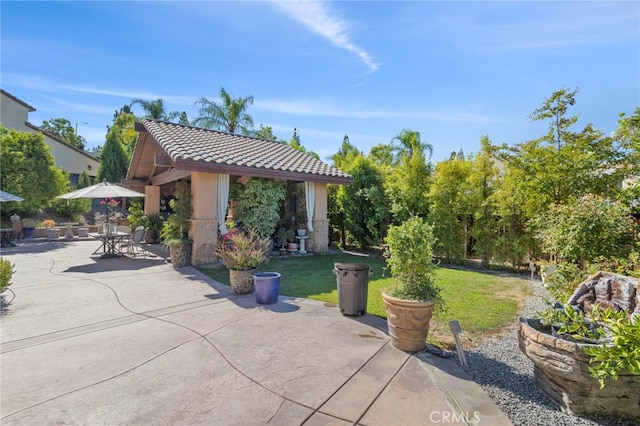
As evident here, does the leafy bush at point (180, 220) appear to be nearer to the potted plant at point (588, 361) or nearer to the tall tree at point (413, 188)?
the tall tree at point (413, 188)

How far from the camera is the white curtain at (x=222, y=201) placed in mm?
9930

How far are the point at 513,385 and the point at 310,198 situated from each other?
959 centimetres

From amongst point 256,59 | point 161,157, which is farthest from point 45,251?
point 256,59

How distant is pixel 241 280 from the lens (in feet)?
21.2

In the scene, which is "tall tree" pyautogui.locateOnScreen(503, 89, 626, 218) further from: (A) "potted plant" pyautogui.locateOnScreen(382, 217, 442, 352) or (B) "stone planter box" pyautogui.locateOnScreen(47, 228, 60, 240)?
(B) "stone planter box" pyautogui.locateOnScreen(47, 228, 60, 240)

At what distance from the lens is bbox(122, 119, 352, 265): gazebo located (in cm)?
953

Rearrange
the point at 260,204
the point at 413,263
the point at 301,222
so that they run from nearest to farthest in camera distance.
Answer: the point at 413,263, the point at 260,204, the point at 301,222

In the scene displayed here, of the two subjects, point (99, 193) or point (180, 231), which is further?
point (99, 193)

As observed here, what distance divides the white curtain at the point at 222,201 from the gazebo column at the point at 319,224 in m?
3.74

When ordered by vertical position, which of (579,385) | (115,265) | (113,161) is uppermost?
(113,161)

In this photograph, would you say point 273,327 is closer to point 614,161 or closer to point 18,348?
point 18,348

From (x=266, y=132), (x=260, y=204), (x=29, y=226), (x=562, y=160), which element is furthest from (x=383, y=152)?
(x=29, y=226)

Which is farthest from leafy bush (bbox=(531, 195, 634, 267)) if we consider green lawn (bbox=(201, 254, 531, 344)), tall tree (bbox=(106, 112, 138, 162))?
tall tree (bbox=(106, 112, 138, 162))

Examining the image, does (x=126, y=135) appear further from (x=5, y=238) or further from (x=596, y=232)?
(x=596, y=232)
